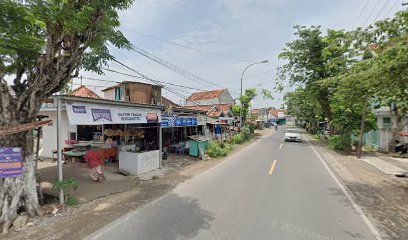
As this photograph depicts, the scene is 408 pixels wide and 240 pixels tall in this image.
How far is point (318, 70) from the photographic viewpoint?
22719 mm

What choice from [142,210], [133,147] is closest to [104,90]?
[133,147]

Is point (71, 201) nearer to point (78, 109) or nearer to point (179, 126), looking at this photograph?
point (78, 109)

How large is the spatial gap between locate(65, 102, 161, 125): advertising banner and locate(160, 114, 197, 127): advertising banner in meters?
0.83

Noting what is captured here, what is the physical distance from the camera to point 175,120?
13.7m

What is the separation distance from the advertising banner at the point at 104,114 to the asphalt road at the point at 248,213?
139 inches

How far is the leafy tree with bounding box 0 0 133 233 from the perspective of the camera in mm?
5234

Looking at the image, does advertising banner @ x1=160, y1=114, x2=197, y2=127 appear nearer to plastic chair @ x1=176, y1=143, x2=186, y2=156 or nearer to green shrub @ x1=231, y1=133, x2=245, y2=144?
plastic chair @ x1=176, y1=143, x2=186, y2=156

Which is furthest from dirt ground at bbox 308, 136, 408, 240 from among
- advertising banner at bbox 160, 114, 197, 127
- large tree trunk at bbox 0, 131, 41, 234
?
advertising banner at bbox 160, 114, 197, 127

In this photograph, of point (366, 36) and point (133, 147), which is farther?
point (133, 147)

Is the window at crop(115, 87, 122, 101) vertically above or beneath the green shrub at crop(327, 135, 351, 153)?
above

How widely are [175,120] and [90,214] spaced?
8063mm

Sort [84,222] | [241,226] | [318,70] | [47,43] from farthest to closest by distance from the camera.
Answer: [318,70], [47,43], [84,222], [241,226]

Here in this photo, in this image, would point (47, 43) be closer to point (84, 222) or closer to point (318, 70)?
point (84, 222)

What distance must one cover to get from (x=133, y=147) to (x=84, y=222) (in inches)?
321
